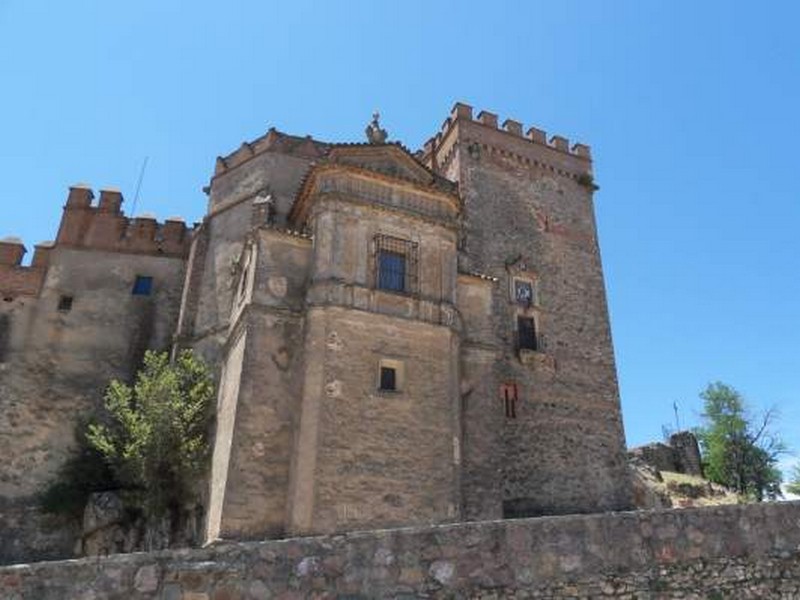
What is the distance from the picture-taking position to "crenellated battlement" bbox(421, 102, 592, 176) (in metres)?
29.5

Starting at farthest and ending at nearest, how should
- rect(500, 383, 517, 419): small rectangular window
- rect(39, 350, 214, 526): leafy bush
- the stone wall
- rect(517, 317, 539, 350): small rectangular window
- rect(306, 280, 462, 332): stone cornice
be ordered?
the stone wall → rect(517, 317, 539, 350): small rectangular window → rect(500, 383, 517, 419): small rectangular window → rect(39, 350, 214, 526): leafy bush → rect(306, 280, 462, 332): stone cornice

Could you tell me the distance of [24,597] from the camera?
5258 mm

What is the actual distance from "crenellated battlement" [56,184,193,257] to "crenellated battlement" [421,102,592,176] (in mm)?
11719

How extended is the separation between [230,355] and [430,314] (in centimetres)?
582

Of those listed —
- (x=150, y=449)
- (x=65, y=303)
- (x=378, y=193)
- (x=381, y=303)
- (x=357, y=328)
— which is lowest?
(x=150, y=449)

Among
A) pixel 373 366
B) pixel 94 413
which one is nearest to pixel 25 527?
pixel 94 413

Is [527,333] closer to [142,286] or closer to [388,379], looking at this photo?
[388,379]

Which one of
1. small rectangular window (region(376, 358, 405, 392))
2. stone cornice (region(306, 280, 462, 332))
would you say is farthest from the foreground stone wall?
stone cornice (region(306, 280, 462, 332))

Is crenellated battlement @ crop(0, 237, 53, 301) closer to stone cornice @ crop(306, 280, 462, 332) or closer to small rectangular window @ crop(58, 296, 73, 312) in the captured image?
small rectangular window @ crop(58, 296, 73, 312)

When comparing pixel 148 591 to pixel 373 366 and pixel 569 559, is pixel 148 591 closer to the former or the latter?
pixel 569 559

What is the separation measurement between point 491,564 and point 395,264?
13.1 meters

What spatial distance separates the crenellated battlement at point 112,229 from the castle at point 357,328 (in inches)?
3.1

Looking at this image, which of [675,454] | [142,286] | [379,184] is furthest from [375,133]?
[675,454]

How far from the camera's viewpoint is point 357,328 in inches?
684
